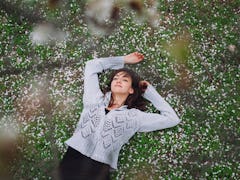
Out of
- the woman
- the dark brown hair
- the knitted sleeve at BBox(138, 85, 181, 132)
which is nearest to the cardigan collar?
the woman

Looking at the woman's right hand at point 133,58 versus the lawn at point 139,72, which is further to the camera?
the woman's right hand at point 133,58

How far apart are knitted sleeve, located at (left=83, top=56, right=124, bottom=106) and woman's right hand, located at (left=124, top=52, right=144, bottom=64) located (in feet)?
0.61

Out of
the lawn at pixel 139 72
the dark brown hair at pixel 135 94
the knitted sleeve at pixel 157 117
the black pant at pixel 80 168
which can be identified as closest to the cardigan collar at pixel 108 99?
the dark brown hair at pixel 135 94

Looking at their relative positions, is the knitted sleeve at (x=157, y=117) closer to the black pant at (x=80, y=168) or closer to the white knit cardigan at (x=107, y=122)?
the white knit cardigan at (x=107, y=122)

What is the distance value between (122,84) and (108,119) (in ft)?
3.70

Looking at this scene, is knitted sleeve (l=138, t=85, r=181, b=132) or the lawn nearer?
knitted sleeve (l=138, t=85, r=181, b=132)

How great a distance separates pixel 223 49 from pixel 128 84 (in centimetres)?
353

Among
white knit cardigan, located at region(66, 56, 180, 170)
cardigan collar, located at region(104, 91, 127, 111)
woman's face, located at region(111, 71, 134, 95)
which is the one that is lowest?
white knit cardigan, located at region(66, 56, 180, 170)

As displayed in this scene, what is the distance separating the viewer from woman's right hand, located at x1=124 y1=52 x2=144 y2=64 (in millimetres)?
12508

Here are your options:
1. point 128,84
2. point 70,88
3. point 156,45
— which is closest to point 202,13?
point 156,45

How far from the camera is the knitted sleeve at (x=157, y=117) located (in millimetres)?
11453

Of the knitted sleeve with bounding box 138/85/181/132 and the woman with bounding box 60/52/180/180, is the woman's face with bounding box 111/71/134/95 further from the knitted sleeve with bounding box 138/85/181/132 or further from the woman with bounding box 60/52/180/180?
the knitted sleeve with bounding box 138/85/181/132

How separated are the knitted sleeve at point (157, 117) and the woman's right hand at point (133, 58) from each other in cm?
120

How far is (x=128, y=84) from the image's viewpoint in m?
11.6
